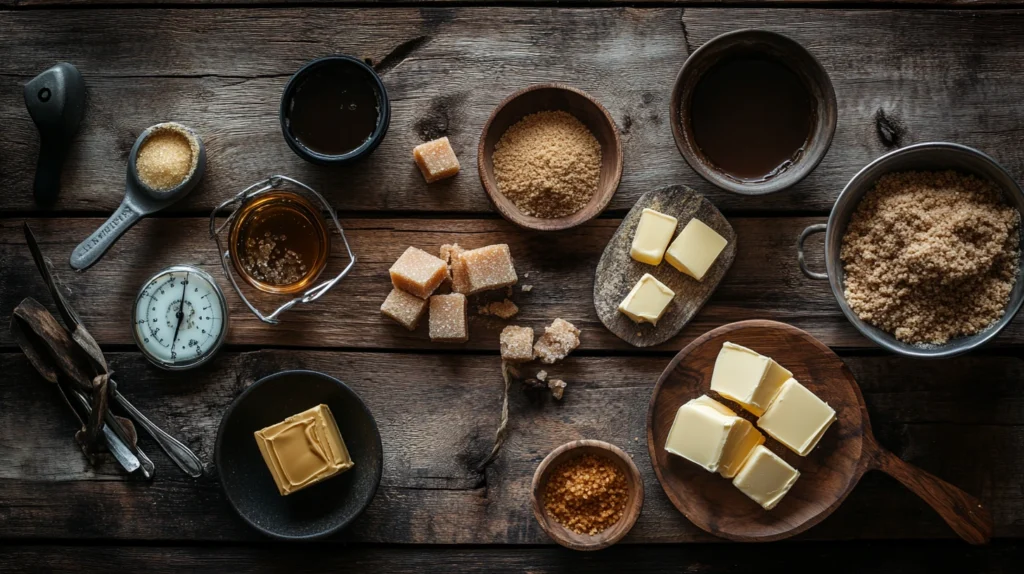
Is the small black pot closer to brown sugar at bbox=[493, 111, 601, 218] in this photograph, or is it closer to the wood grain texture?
brown sugar at bbox=[493, 111, 601, 218]

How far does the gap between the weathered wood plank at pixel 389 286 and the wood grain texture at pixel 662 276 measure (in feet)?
0.11

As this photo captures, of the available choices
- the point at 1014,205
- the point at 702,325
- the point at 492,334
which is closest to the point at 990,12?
the point at 1014,205

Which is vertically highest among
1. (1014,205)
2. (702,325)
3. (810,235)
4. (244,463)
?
(1014,205)

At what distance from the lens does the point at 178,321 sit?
165cm

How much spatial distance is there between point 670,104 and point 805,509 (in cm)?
94

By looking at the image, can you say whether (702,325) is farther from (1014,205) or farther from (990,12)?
(990,12)

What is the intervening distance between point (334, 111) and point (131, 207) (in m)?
0.51

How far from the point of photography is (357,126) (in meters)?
1.64

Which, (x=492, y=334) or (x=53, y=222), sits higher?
(x=53, y=222)

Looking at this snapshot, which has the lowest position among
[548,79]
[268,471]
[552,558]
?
[552,558]

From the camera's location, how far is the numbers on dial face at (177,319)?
64.7 inches

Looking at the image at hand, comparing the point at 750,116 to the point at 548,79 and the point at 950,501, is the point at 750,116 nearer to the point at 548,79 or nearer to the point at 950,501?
the point at 548,79

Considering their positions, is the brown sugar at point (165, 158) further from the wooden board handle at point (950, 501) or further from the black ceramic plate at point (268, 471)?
the wooden board handle at point (950, 501)

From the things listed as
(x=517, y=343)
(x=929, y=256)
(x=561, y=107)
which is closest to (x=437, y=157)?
(x=561, y=107)
